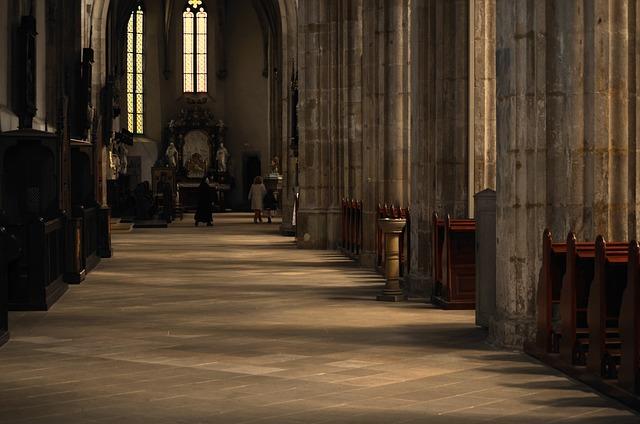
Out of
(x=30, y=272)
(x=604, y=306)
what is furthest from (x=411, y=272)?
(x=604, y=306)

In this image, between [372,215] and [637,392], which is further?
[372,215]

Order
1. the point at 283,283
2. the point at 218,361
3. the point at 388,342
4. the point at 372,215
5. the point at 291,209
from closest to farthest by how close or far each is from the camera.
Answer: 1. the point at 218,361
2. the point at 388,342
3. the point at 283,283
4. the point at 372,215
5. the point at 291,209

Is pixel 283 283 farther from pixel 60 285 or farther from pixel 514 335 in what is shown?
pixel 514 335

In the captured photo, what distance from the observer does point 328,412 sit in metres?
7.51

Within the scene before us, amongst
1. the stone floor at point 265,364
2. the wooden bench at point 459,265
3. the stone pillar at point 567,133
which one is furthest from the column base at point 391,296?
the stone pillar at point 567,133

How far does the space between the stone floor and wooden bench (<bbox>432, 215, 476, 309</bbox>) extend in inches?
14.1

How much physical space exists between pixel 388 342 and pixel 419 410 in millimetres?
3270

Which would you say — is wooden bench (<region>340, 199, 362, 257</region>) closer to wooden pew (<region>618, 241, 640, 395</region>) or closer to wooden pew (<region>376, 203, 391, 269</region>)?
wooden pew (<region>376, 203, 391, 269</region>)

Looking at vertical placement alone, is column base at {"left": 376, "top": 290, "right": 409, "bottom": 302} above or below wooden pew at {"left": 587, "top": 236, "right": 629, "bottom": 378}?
below

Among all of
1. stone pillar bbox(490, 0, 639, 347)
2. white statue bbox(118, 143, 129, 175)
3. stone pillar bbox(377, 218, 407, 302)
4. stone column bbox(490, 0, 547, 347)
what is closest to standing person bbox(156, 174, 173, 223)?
white statue bbox(118, 143, 129, 175)

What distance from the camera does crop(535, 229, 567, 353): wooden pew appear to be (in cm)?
970

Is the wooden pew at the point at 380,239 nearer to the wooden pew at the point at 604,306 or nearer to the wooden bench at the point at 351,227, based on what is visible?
the wooden bench at the point at 351,227

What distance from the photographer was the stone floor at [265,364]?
7.56m

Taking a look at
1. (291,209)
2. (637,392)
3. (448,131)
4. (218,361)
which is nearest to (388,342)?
(218,361)
